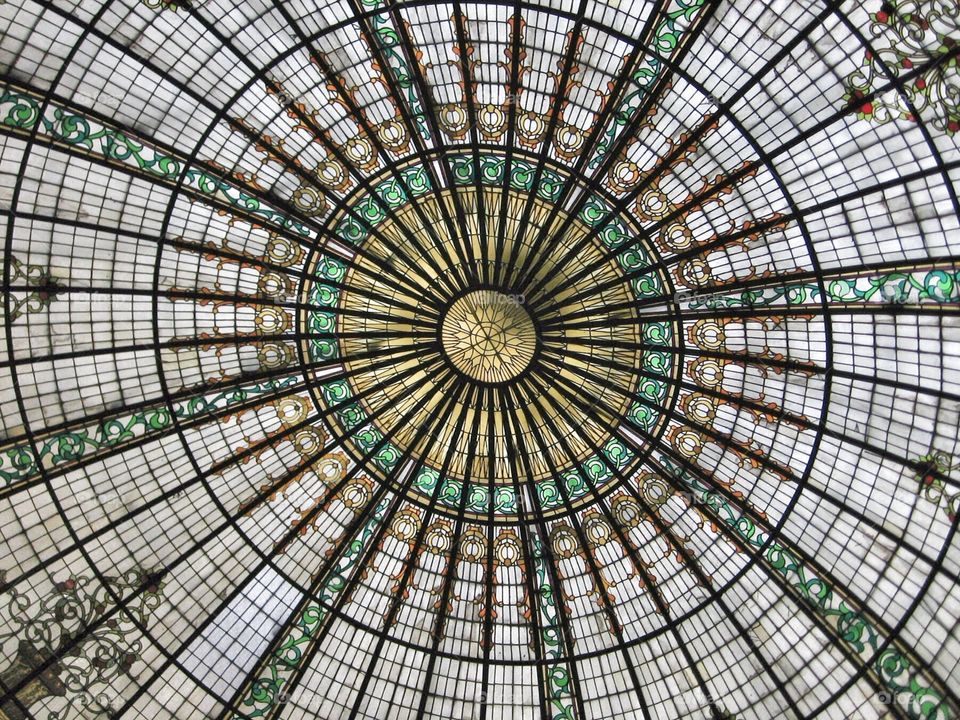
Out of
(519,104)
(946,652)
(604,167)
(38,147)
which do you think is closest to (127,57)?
(38,147)

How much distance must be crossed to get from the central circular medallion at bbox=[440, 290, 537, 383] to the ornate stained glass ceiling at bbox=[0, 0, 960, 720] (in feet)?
0.28

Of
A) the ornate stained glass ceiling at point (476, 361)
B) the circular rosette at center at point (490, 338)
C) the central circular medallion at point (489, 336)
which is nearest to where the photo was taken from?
the ornate stained glass ceiling at point (476, 361)

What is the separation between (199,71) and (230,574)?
13.8 metres

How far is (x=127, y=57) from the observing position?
21.9 metres

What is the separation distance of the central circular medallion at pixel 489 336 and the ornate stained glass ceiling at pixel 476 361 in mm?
86

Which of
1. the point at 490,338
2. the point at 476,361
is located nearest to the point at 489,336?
the point at 490,338

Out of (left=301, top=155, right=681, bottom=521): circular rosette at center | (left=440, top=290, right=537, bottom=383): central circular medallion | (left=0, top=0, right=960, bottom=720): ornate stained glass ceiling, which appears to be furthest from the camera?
(left=440, top=290, right=537, bottom=383): central circular medallion

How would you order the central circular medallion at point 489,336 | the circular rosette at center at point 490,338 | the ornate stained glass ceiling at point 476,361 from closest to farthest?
the ornate stained glass ceiling at point 476,361 < the circular rosette at center at point 490,338 < the central circular medallion at point 489,336

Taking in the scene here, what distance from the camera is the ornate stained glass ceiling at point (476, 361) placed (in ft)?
72.0

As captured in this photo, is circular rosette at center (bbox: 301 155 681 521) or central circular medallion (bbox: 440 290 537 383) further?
central circular medallion (bbox: 440 290 537 383)

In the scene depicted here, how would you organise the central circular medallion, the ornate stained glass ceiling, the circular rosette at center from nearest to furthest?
1. the ornate stained glass ceiling
2. the circular rosette at center
3. the central circular medallion

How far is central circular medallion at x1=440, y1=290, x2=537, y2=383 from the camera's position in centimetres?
2523

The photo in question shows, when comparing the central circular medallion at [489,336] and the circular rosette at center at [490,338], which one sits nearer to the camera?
the circular rosette at center at [490,338]

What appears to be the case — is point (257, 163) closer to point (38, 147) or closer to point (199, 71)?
point (199, 71)
